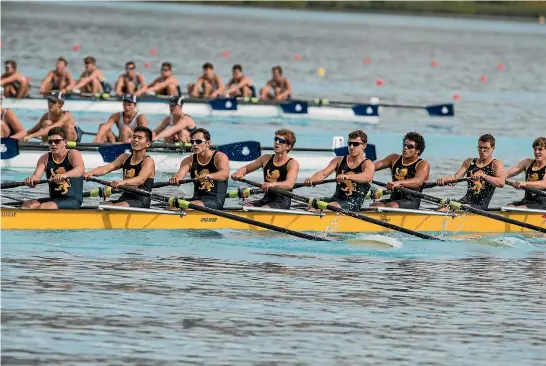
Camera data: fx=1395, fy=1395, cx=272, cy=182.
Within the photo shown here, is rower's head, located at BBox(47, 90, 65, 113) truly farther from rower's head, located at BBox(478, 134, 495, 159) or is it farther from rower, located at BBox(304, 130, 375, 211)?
rower's head, located at BBox(478, 134, 495, 159)

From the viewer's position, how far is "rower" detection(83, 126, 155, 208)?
1797 cm

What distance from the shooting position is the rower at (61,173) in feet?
57.5

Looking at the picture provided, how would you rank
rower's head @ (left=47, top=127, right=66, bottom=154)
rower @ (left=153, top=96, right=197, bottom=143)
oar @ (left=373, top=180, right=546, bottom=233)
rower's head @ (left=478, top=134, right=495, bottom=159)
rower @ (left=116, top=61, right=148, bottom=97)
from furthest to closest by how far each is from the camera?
rower @ (left=116, top=61, right=148, bottom=97), rower @ (left=153, top=96, right=197, bottom=143), rower's head @ (left=478, top=134, right=495, bottom=159), oar @ (left=373, top=180, right=546, bottom=233), rower's head @ (left=47, top=127, right=66, bottom=154)

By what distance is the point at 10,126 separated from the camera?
23812 millimetres

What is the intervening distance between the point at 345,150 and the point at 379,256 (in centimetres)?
379

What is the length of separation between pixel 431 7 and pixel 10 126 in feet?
402

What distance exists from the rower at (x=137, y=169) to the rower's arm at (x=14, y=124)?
225 inches

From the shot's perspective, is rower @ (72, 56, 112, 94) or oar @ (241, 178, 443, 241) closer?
oar @ (241, 178, 443, 241)

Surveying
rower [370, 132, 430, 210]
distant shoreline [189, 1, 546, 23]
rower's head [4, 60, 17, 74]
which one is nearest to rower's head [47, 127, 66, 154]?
rower [370, 132, 430, 210]

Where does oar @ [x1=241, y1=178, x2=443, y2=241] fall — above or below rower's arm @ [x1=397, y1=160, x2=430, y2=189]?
below

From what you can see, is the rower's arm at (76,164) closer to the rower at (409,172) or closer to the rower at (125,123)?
the rower at (409,172)

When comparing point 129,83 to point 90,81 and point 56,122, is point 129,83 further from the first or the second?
point 56,122

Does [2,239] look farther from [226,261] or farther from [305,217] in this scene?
[305,217]

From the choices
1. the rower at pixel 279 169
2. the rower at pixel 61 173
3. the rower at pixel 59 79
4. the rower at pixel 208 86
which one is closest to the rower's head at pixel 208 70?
the rower at pixel 208 86
